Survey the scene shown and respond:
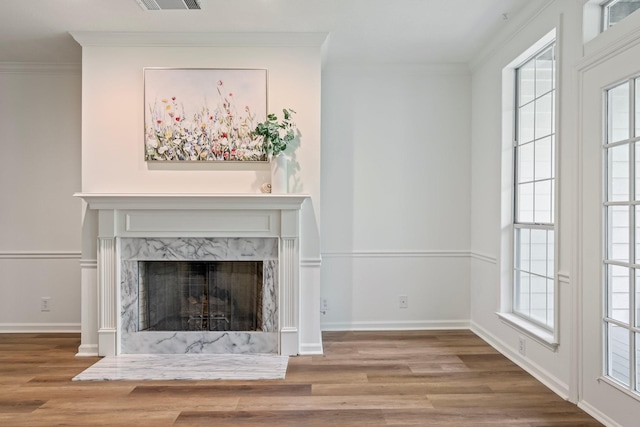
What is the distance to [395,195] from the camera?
14.3ft

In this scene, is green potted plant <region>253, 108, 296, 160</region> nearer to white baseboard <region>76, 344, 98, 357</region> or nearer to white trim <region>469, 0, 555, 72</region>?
white trim <region>469, 0, 555, 72</region>

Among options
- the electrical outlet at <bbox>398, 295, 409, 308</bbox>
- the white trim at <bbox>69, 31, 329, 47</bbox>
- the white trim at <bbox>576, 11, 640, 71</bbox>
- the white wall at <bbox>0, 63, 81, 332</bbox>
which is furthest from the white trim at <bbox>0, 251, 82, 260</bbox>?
the white trim at <bbox>576, 11, 640, 71</bbox>

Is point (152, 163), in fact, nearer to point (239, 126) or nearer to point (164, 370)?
point (239, 126)

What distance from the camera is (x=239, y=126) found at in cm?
369

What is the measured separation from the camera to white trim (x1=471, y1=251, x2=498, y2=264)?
3.78m

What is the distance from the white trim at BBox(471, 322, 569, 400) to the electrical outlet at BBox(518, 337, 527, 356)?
0.13 ft

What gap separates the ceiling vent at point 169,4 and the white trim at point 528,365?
342 cm

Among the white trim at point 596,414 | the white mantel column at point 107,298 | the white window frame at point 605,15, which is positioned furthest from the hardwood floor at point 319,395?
the white window frame at point 605,15

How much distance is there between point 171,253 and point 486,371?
8.33 ft

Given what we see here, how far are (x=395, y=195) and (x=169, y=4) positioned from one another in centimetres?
252

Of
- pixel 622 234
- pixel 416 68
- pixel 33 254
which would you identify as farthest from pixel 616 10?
pixel 33 254

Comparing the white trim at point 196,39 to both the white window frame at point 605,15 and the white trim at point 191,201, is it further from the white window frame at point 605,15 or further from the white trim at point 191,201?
the white window frame at point 605,15

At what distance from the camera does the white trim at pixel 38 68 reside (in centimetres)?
422

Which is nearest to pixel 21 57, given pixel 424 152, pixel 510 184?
pixel 424 152
